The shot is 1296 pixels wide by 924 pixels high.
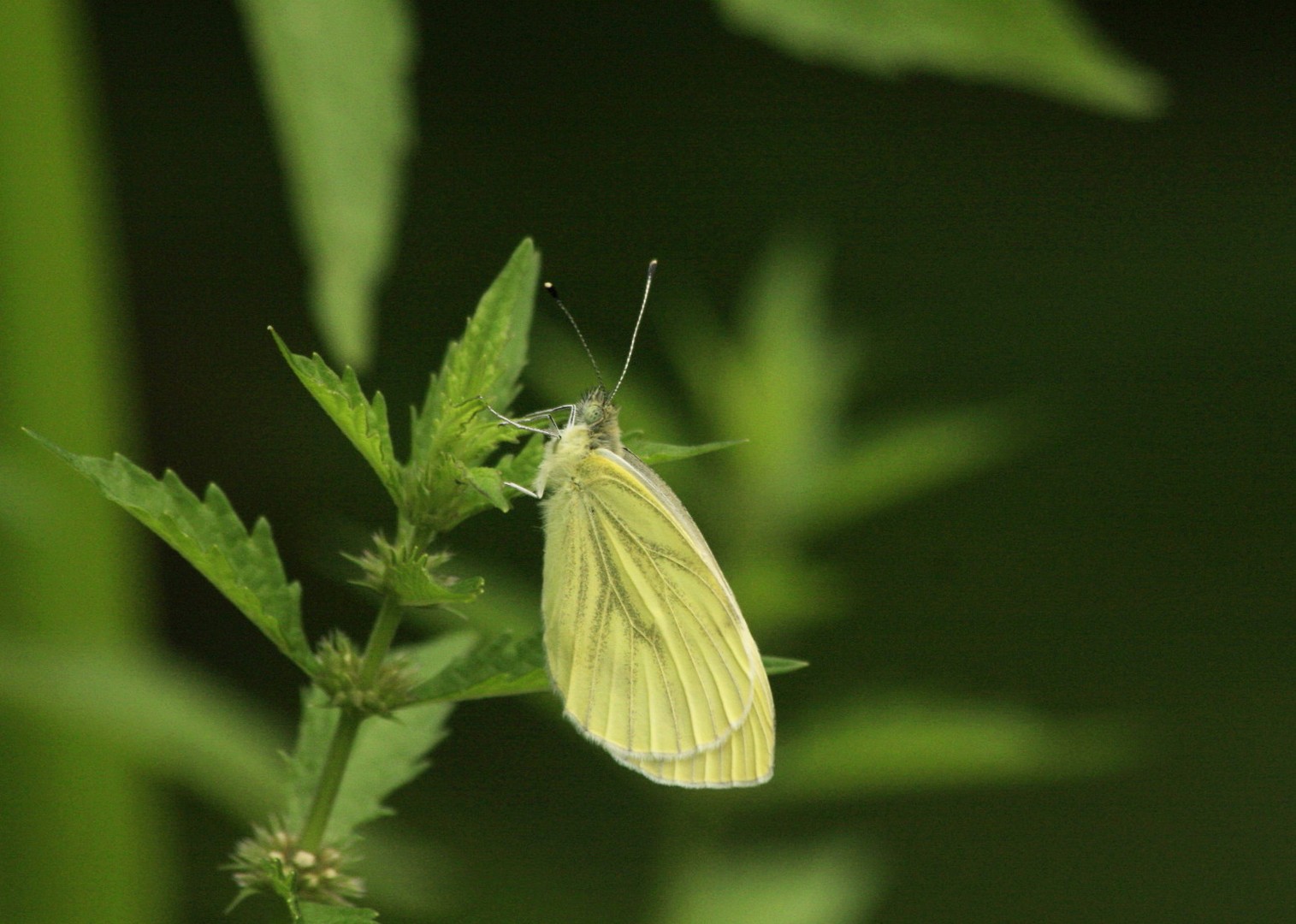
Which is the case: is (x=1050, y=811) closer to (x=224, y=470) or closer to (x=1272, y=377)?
(x=1272, y=377)

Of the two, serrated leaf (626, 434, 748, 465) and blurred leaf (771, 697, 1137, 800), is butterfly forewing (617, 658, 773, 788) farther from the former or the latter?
blurred leaf (771, 697, 1137, 800)

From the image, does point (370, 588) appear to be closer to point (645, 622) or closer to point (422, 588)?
point (422, 588)

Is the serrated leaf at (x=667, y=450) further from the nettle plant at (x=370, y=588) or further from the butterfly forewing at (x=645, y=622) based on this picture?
the butterfly forewing at (x=645, y=622)

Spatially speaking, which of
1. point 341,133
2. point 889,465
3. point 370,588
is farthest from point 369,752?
point 889,465

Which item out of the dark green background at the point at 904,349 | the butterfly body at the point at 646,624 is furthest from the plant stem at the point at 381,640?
the dark green background at the point at 904,349

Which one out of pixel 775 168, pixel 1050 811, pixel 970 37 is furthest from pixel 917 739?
pixel 1050 811

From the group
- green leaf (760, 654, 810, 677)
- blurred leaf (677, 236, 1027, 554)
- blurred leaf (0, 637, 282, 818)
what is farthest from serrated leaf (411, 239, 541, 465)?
blurred leaf (677, 236, 1027, 554)
